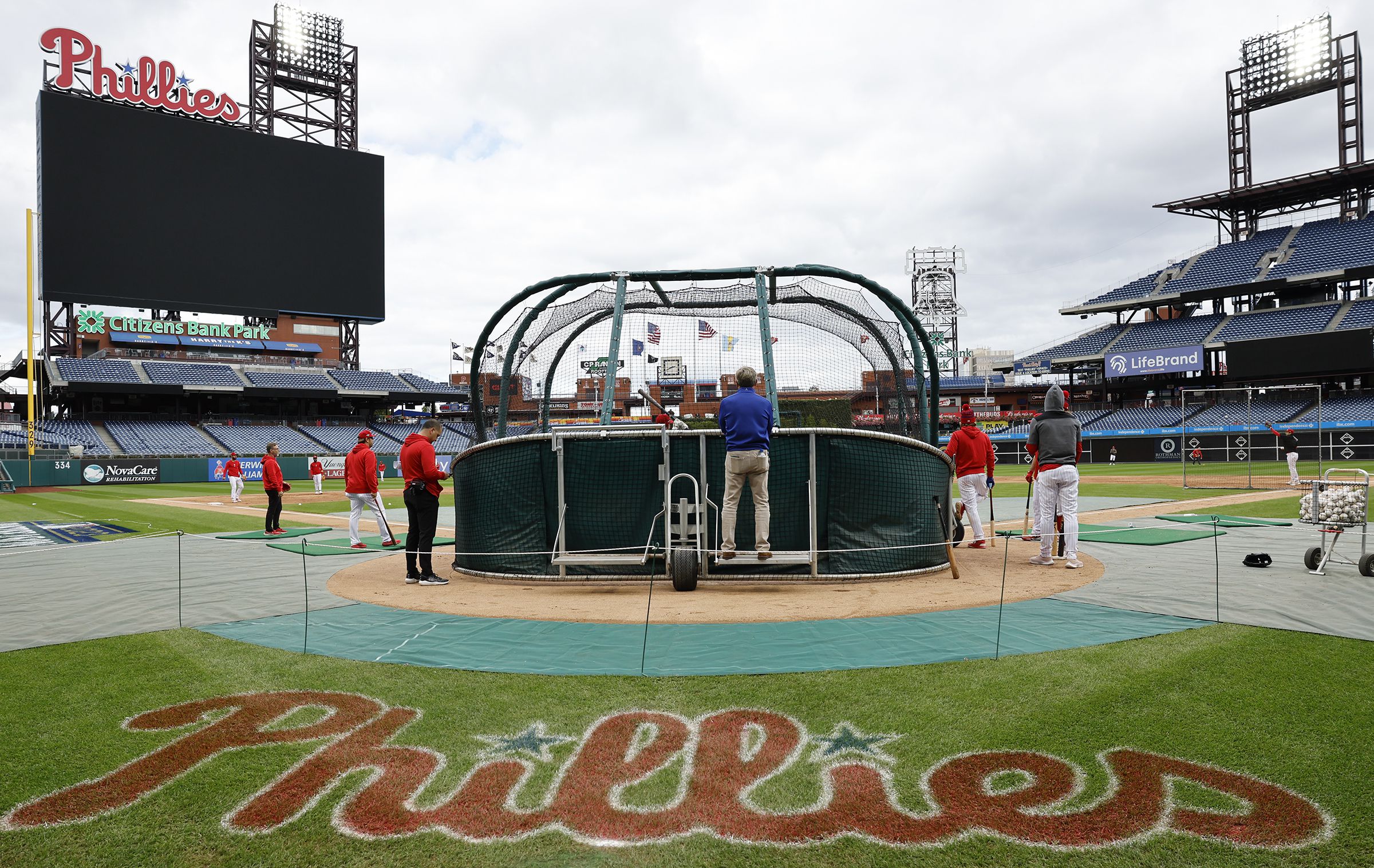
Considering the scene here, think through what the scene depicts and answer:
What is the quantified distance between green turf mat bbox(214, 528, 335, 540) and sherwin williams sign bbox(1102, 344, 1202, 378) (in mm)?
53202

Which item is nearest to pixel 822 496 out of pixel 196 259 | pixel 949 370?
pixel 196 259

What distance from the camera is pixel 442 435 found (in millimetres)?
58875

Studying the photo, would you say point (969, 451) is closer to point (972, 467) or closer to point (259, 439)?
point (972, 467)

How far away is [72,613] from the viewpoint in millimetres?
6922

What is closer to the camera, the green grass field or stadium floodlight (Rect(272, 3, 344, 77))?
the green grass field

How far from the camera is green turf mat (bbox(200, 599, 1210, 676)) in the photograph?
16.1ft

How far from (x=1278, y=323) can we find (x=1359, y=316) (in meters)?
4.01

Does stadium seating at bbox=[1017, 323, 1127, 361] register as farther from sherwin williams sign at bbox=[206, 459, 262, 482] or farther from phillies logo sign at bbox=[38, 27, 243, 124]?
phillies logo sign at bbox=[38, 27, 243, 124]

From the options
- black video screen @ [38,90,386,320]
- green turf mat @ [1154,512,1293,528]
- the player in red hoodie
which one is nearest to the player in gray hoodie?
green turf mat @ [1154,512,1293,528]

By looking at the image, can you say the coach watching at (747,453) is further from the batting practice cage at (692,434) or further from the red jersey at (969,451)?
the red jersey at (969,451)

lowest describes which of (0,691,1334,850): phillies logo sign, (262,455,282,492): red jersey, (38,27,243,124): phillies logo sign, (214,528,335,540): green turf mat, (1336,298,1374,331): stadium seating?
(214,528,335,540): green turf mat

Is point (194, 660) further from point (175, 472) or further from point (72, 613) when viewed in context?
point (175, 472)

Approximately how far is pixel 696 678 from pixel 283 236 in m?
57.8

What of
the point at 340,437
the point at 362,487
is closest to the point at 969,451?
the point at 362,487
